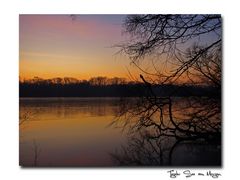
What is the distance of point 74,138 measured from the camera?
187 inches

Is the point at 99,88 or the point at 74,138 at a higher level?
the point at 99,88

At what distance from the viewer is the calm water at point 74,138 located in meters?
4.70

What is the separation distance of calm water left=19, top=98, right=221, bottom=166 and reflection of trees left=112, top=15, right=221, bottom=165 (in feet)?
0.30

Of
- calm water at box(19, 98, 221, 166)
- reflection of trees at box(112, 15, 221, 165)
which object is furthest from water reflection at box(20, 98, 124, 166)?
reflection of trees at box(112, 15, 221, 165)

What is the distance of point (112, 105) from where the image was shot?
477 centimetres

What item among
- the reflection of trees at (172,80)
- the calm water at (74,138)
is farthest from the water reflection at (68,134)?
the reflection of trees at (172,80)

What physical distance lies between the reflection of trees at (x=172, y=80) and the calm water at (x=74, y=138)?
9 centimetres

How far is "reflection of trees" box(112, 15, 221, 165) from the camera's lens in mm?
4730

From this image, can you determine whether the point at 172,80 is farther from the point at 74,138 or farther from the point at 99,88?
the point at 74,138

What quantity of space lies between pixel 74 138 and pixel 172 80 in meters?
0.91

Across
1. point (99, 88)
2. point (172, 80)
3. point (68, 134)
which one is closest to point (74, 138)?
point (68, 134)
